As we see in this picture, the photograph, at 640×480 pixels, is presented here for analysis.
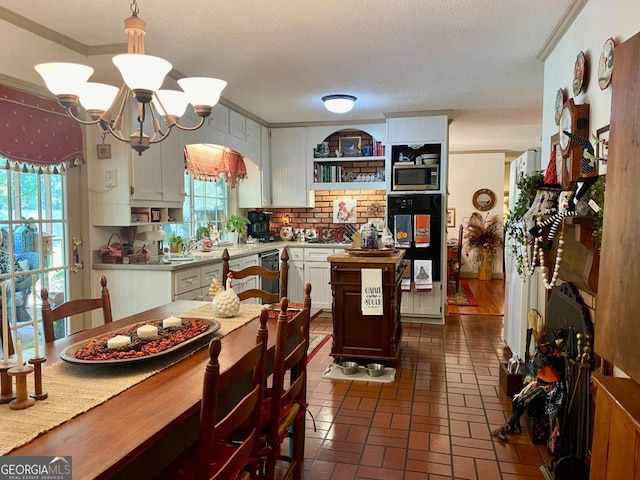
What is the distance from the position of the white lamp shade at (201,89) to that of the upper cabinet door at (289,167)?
12.9 ft

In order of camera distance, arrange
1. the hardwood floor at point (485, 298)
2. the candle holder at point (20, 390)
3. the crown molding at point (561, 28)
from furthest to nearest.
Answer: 1. the hardwood floor at point (485, 298)
2. the crown molding at point (561, 28)
3. the candle holder at point (20, 390)

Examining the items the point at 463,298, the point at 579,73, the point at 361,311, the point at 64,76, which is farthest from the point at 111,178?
the point at 463,298

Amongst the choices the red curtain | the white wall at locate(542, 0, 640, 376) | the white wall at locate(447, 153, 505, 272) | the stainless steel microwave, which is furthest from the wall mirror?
the red curtain

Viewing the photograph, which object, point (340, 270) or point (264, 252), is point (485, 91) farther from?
point (264, 252)

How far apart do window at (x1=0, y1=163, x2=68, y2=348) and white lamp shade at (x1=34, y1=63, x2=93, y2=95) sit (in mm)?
1281

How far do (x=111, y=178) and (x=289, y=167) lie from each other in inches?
116

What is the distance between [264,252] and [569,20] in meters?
3.72

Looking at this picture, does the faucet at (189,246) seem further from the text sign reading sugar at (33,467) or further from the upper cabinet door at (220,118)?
the text sign reading sugar at (33,467)

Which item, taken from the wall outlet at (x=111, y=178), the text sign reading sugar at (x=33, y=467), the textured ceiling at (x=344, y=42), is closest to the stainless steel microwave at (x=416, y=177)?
the textured ceiling at (x=344, y=42)

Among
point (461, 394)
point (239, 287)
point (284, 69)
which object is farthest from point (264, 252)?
point (461, 394)

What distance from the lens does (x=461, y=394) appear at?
3.29m

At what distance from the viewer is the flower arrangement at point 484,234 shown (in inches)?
340

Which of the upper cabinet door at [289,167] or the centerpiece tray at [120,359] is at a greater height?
the upper cabinet door at [289,167]

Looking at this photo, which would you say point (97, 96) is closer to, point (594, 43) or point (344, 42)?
point (344, 42)
